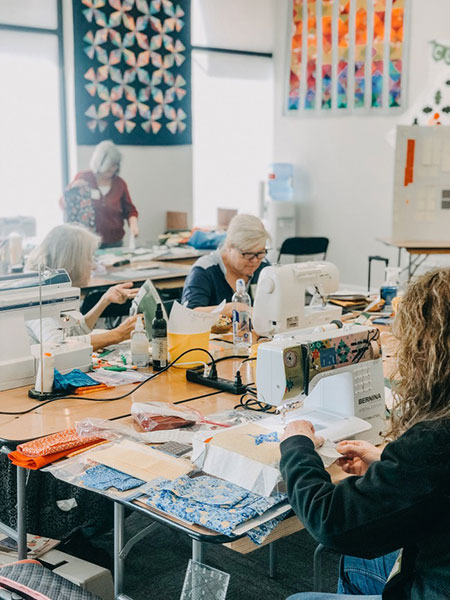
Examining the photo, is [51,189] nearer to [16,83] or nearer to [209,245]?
[16,83]

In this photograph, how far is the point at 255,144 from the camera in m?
8.38

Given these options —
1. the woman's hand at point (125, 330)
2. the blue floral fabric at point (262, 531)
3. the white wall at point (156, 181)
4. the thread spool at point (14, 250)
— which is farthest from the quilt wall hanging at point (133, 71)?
the blue floral fabric at point (262, 531)

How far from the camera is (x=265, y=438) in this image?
1826 millimetres

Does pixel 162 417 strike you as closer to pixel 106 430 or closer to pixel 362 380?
pixel 106 430

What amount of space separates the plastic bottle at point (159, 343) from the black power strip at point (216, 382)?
15 centimetres

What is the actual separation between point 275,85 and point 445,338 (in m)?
7.30

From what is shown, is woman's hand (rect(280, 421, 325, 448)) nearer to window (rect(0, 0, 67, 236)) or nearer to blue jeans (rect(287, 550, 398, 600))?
blue jeans (rect(287, 550, 398, 600))

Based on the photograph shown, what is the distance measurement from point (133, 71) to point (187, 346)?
4860mm

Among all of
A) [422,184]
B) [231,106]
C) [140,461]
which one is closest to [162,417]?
[140,461]

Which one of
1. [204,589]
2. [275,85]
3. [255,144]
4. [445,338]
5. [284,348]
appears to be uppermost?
[275,85]

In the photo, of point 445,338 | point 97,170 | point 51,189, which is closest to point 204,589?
point 445,338

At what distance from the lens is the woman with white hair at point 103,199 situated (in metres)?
6.26

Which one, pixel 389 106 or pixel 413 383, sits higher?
pixel 389 106

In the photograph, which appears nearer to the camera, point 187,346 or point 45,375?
point 45,375
